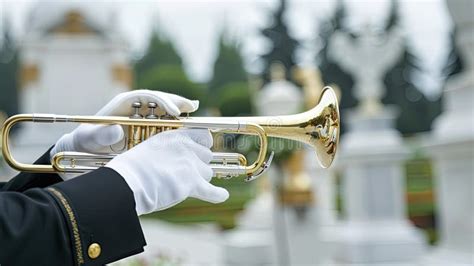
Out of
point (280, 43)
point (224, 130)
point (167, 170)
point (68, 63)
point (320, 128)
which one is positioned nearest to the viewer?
point (167, 170)

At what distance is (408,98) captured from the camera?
30562mm

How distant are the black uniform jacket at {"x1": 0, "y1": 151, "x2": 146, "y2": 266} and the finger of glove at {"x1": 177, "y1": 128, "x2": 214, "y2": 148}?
0.98 ft

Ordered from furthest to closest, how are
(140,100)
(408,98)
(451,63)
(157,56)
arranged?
(157,56)
(408,98)
(451,63)
(140,100)

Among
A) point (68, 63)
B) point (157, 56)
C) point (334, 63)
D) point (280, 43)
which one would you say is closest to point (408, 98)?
point (334, 63)

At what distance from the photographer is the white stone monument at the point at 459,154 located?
5.04m

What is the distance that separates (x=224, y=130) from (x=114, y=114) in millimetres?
303

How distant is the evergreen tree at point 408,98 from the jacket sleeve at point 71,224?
28981 mm

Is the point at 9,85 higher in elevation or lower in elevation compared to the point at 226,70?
lower

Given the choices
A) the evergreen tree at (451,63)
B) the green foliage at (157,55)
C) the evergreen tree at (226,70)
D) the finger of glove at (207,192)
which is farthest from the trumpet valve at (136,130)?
the green foliage at (157,55)

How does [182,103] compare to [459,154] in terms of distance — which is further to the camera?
[459,154]

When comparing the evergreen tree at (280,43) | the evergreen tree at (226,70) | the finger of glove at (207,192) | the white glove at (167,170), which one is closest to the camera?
the white glove at (167,170)

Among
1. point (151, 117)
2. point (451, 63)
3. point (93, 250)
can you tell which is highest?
point (451, 63)

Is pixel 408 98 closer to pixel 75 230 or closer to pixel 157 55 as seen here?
pixel 157 55

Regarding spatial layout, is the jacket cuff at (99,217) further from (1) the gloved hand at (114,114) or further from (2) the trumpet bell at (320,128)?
(2) the trumpet bell at (320,128)
